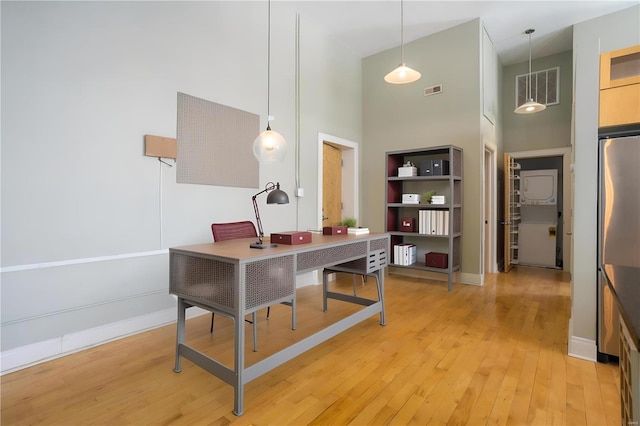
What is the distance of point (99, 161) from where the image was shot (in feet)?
8.78

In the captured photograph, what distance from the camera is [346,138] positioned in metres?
5.45

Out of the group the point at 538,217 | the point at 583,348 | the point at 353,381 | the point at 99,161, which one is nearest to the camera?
the point at 353,381

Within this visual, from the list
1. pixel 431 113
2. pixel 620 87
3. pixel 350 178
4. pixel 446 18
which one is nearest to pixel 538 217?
pixel 431 113

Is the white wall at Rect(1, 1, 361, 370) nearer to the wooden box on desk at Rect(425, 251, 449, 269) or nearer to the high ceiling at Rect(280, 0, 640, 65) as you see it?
the high ceiling at Rect(280, 0, 640, 65)

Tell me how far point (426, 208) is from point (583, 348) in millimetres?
2839

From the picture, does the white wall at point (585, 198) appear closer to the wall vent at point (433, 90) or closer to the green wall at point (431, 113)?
the green wall at point (431, 113)

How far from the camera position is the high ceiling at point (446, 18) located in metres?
4.24

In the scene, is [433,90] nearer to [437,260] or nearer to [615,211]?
[437,260]

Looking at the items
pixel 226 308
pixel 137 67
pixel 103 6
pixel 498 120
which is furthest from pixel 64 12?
pixel 498 120

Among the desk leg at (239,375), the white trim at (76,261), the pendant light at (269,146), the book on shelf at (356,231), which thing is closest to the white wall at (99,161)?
the white trim at (76,261)

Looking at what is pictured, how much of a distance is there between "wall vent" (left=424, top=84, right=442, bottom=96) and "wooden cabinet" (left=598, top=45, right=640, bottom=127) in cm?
271

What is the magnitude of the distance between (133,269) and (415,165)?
13.5ft

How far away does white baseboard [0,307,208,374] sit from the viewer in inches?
89.6

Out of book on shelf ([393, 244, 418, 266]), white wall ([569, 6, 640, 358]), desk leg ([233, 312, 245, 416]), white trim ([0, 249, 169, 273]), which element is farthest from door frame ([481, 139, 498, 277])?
white trim ([0, 249, 169, 273])
